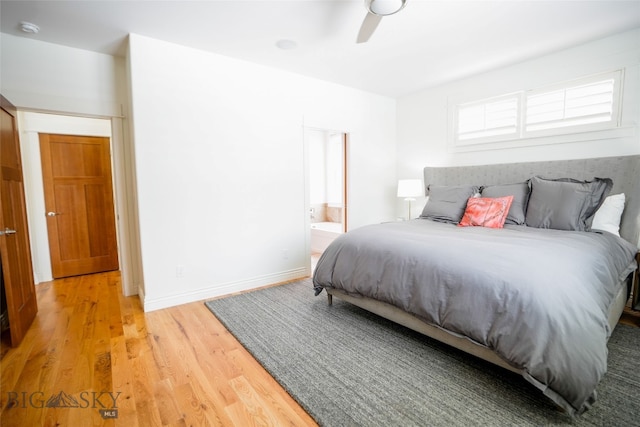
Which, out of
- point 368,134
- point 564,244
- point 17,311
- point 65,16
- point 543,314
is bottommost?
point 17,311

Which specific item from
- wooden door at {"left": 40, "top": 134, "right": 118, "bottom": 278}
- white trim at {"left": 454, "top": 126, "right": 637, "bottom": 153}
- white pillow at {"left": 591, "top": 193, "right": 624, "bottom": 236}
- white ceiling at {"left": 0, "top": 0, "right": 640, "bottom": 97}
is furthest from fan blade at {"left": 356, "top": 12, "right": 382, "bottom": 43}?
wooden door at {"left": 40, "top": 134, "right": 118, "bottom": 278}

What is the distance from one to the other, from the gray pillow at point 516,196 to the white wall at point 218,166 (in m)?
2.09

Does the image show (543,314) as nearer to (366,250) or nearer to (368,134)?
(366,250)

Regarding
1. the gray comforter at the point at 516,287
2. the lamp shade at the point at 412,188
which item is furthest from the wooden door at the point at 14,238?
the lamp shade at the point at 412,188

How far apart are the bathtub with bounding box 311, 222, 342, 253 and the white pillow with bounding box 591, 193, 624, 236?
3.18 meters

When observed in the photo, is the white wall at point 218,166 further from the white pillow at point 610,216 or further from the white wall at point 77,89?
the white pillow at point 610,216

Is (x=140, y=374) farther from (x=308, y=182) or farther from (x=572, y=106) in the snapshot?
(x=572, y=106)

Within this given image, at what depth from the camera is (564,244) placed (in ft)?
6.74

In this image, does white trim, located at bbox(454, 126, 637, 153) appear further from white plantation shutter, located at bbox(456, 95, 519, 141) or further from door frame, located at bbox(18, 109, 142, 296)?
door frame, located at bbox(18, 109, 142, 296)

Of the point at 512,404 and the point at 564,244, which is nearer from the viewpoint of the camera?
the point at 512,404

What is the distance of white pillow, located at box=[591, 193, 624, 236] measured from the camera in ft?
9.02

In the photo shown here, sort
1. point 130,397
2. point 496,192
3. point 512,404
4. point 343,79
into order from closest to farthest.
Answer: point 512,404 → point 130,397 → point 496,192 → point 343,79

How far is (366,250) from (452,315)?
2.72ft

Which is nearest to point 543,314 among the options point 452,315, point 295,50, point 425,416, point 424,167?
point 452,315
